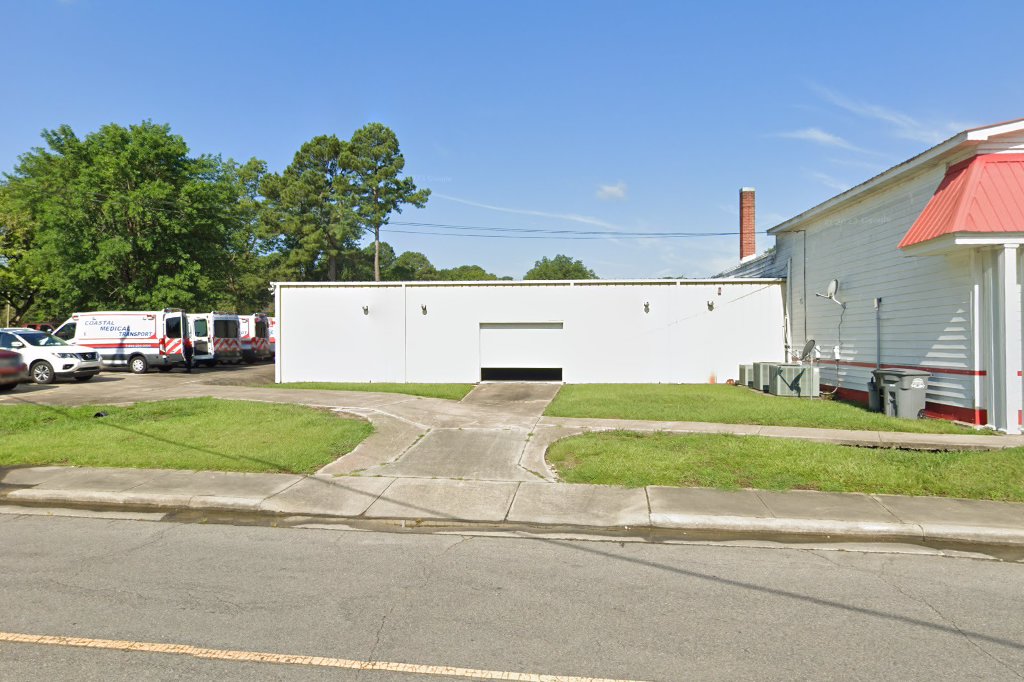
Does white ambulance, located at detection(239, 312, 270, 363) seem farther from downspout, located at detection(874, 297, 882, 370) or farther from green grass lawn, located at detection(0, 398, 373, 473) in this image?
downspout, located at detection(874, 297, 882, 370)

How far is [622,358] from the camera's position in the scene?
67.6ft

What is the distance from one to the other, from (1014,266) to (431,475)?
1071 cm

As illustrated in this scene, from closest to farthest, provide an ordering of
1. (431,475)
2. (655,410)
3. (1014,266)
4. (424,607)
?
(424,607) → (431,475) → (1014,266) → (655,410)

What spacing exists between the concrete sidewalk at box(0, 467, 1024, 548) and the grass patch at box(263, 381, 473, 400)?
27.7 feet

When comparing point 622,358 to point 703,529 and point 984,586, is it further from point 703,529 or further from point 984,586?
Result: point 984,586

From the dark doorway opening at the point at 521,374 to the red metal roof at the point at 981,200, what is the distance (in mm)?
11448

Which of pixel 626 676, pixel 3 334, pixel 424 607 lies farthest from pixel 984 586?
pixel 3 334

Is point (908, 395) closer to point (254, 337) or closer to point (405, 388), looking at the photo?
point (405, 388)

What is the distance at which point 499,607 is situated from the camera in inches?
187

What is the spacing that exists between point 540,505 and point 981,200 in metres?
10.0

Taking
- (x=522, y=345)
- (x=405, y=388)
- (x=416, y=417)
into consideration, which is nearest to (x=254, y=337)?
(x=405, y=388)

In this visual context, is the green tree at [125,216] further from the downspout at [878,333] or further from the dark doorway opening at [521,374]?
the downspout at [878,333]

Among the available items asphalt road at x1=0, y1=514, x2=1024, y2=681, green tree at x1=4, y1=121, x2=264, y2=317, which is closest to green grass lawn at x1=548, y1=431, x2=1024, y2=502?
asphalt road at x1=0, y1=514, x2=1024, y2=681

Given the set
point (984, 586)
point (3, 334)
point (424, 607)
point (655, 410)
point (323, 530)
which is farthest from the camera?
point (3, 334)
